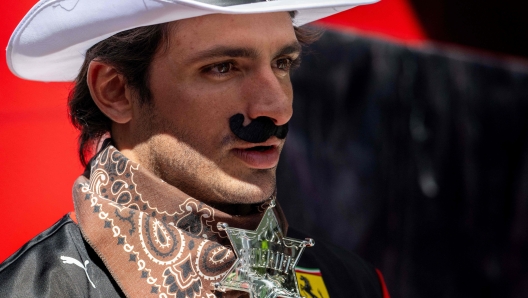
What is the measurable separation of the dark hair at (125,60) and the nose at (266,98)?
244 millimetres

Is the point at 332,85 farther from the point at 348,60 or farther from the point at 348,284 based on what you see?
the point at 348,284

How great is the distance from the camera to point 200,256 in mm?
1550

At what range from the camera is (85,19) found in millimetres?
1535

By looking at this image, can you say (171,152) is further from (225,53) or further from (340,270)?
(340,270)

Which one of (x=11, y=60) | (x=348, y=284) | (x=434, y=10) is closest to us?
(x=11, y=60)

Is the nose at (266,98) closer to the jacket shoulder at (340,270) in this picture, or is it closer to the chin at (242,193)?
the chin at (242,193)

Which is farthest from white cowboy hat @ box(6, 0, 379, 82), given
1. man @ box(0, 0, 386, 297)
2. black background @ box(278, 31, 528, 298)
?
black background @ box(278, 31, 528, 298)

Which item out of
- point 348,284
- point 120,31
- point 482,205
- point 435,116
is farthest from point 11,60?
point 482,205

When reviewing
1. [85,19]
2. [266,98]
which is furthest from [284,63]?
[85,19]

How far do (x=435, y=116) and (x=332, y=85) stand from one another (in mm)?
→ 480

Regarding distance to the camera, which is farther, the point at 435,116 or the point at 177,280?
the point at 435,116

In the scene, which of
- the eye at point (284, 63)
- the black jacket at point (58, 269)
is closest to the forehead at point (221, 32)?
the eye at point (284, 63)

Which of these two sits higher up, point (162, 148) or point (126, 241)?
point (162, 148)

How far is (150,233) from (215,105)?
1.14 ft
